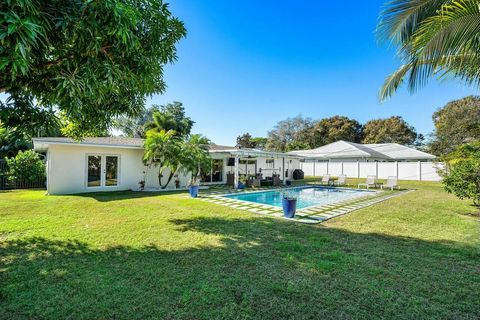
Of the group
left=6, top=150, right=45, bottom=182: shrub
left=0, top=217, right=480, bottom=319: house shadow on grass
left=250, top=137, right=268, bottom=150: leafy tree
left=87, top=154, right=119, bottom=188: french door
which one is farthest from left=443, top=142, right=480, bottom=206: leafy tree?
left=250, top=137, right=268, bottom=150: leafy tree

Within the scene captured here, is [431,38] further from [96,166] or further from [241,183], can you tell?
[96,166]

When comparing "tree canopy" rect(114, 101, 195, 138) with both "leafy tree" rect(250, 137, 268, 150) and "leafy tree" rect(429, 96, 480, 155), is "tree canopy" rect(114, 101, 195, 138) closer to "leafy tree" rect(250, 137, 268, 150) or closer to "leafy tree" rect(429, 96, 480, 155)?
"leafy tree" rect(250, 137, 268, 150)

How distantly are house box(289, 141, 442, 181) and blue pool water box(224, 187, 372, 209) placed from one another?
846cm

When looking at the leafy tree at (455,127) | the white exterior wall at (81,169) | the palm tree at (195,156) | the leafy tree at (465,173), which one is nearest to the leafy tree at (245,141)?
the leafy tree at (455,127)

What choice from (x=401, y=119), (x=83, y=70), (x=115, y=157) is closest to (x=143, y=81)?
(x=83, y=70)

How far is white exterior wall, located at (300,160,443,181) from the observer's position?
945 inches

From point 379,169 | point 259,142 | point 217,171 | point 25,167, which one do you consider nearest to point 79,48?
point 217,171

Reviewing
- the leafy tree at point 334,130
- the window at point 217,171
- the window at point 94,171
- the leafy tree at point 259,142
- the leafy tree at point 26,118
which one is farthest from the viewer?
the leafy tree at point 259,142

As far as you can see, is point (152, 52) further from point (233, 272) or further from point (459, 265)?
point (459, 265)

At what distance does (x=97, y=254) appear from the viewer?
468 cm

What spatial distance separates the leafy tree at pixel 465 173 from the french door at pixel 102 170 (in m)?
17.5

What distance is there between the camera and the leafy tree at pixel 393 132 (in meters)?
44.4

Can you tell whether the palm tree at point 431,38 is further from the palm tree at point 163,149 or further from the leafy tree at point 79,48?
the palm tree at point 163,149

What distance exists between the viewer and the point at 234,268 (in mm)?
4156
